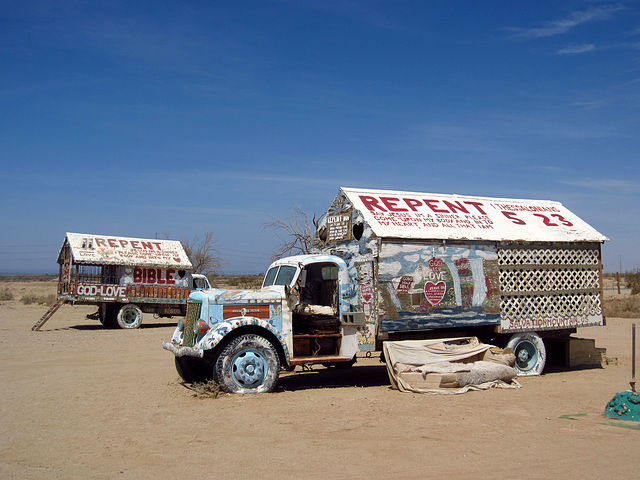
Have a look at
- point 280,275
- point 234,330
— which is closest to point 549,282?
point 280,275

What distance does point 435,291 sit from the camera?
10.3 m

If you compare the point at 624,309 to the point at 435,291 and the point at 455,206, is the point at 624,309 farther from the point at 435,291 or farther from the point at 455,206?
the point at 435,291

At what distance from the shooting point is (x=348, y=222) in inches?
420

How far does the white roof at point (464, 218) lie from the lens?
10.5m

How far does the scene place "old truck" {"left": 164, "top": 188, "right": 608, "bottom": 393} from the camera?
358 inches

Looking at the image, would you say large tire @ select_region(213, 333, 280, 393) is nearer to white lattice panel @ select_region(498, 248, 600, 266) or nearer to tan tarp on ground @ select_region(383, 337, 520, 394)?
tan tarp on ground @ select_region(383, 337, 520, 394)

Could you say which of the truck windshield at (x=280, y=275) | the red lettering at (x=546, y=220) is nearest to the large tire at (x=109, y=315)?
the truck windshield at (x=280, y=275)

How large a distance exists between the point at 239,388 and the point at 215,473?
352 cm

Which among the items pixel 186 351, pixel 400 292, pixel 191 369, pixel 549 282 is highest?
pixel 549 282

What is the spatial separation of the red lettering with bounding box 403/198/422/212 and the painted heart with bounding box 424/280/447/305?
155cm

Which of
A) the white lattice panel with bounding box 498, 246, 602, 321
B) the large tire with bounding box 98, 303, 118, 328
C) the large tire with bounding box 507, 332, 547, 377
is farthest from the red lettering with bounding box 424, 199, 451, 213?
the large tire with bounding box 98, 303, 118, 328

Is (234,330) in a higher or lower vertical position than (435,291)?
lower

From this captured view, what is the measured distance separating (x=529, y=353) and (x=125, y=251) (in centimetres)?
1776

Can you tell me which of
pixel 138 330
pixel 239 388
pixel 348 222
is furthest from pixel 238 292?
pixel 138 330
